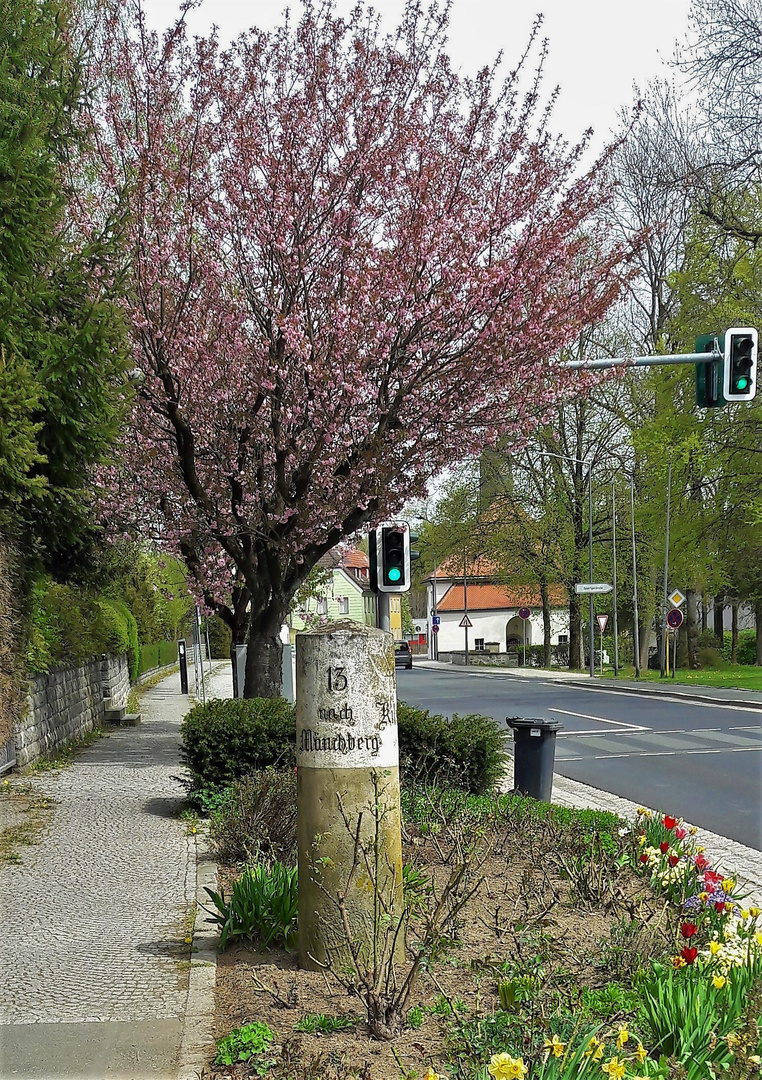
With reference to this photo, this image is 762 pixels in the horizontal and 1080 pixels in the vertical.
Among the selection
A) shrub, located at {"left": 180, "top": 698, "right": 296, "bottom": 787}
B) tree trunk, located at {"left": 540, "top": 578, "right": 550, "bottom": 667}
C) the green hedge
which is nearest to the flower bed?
shrub, located at {"left": 180, "top": 698, "right": 296, "bottom": 787}

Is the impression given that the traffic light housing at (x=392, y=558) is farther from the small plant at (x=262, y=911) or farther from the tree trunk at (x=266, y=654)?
the small plant at (x=262, y=911)

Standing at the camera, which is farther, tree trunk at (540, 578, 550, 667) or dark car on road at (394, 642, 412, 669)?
dark car on road at (394, 642, 412, 669)

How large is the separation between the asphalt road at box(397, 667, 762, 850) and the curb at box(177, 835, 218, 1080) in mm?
5399

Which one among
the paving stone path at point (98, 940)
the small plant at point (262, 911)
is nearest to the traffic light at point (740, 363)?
the paving stone path at point (98, 940)

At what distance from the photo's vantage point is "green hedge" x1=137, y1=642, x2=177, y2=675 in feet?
123

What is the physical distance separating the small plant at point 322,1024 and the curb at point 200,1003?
15.1 inches

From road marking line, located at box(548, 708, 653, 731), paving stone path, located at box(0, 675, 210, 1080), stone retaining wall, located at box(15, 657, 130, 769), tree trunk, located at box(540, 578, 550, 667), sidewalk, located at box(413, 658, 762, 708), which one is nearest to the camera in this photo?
paving stone path, located at box(0, 675, 210, 1080)

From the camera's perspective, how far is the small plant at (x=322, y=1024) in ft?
15.0

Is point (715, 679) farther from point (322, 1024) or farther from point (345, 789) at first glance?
point (322, 1024)

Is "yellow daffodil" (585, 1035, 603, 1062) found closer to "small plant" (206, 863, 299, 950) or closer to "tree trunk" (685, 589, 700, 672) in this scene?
"small plant" (206, 863, 299, 950)

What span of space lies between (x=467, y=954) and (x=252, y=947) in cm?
114

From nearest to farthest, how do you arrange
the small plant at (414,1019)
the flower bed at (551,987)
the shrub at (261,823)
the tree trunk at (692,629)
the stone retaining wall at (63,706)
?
the flower bed at (551,987) → the small plant at (414,1019) → the shrub at (261,823) → the stone retaining wall at (63,706) → the tree trunk at (692,629)

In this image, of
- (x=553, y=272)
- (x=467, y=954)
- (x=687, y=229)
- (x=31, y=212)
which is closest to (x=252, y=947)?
(x=467, y=954)

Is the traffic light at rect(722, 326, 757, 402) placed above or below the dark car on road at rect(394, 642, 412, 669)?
above
